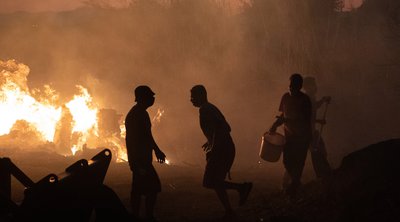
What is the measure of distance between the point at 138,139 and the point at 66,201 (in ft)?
10.5

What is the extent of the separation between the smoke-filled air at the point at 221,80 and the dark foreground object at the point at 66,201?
352 inches

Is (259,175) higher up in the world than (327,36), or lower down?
lower down

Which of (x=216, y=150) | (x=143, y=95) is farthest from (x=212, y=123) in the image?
(x=143, y=95)

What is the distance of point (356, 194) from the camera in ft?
16.9

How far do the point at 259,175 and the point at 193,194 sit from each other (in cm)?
390

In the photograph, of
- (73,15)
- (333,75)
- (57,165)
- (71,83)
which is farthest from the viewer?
(73,15)

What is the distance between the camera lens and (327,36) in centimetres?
1983

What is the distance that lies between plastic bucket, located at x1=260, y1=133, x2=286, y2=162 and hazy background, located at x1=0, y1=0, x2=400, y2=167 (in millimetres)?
7714

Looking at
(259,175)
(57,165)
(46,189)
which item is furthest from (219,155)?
(57,165)

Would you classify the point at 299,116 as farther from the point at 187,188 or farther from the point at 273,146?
the point at 187,188

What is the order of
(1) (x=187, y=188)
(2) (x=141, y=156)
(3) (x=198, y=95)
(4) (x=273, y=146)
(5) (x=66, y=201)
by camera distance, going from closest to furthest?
(5) (x=66, y=201) < (2) (x=141, y=156) < (3) (x=198, y=95) < (4) (x=273, y=146) < (1) (x=187, y=188)

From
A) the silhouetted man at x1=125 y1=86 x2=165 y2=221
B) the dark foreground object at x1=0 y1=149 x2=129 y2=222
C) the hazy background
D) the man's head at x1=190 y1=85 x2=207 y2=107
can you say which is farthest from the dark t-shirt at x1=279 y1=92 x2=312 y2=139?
the hazy background

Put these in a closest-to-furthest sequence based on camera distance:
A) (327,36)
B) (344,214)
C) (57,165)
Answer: (344,214) → (57,165) → (327,36)

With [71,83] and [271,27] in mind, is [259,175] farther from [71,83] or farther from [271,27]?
[71,83]
